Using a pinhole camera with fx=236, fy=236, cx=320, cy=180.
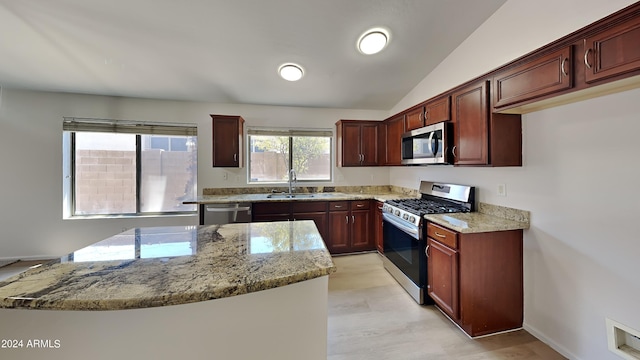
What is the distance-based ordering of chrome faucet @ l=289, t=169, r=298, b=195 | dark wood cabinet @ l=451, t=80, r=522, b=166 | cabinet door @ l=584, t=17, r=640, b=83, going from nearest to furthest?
cabinet door @ l=584, t=17, r=640, b=83
dark wood cabinet @ l=451, t=80, r=522, b=166
chrome faucet @ l=289, t=169, r=298, b=195

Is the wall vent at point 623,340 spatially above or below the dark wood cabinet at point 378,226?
below

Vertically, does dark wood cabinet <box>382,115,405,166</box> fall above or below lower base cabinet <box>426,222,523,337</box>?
above

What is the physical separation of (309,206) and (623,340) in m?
2.92

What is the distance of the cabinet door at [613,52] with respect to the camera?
1.16 metres

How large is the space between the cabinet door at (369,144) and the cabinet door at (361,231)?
853 millimetres

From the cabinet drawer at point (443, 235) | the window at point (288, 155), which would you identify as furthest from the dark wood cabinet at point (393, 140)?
the cabinet drawer at point (443, 235)

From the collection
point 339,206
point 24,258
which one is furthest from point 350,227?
point 24,258

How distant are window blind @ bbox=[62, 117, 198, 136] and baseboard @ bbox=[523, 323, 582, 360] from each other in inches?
177

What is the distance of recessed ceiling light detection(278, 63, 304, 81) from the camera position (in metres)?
2.91

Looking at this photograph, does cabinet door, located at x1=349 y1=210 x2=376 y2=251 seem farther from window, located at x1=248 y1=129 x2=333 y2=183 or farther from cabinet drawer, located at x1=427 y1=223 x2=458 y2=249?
cabinet drawer, located at x1=427 y1=223 x2=458 y2=249

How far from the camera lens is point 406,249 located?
255cm

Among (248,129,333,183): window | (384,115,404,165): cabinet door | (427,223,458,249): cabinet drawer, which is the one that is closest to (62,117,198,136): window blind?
(248,129,333,183): window

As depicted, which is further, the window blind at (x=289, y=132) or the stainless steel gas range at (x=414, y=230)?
the window blind at (x=289, y=132)

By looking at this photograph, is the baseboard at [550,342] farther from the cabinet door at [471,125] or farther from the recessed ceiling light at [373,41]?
the recessed ceiling light at [373,41]
